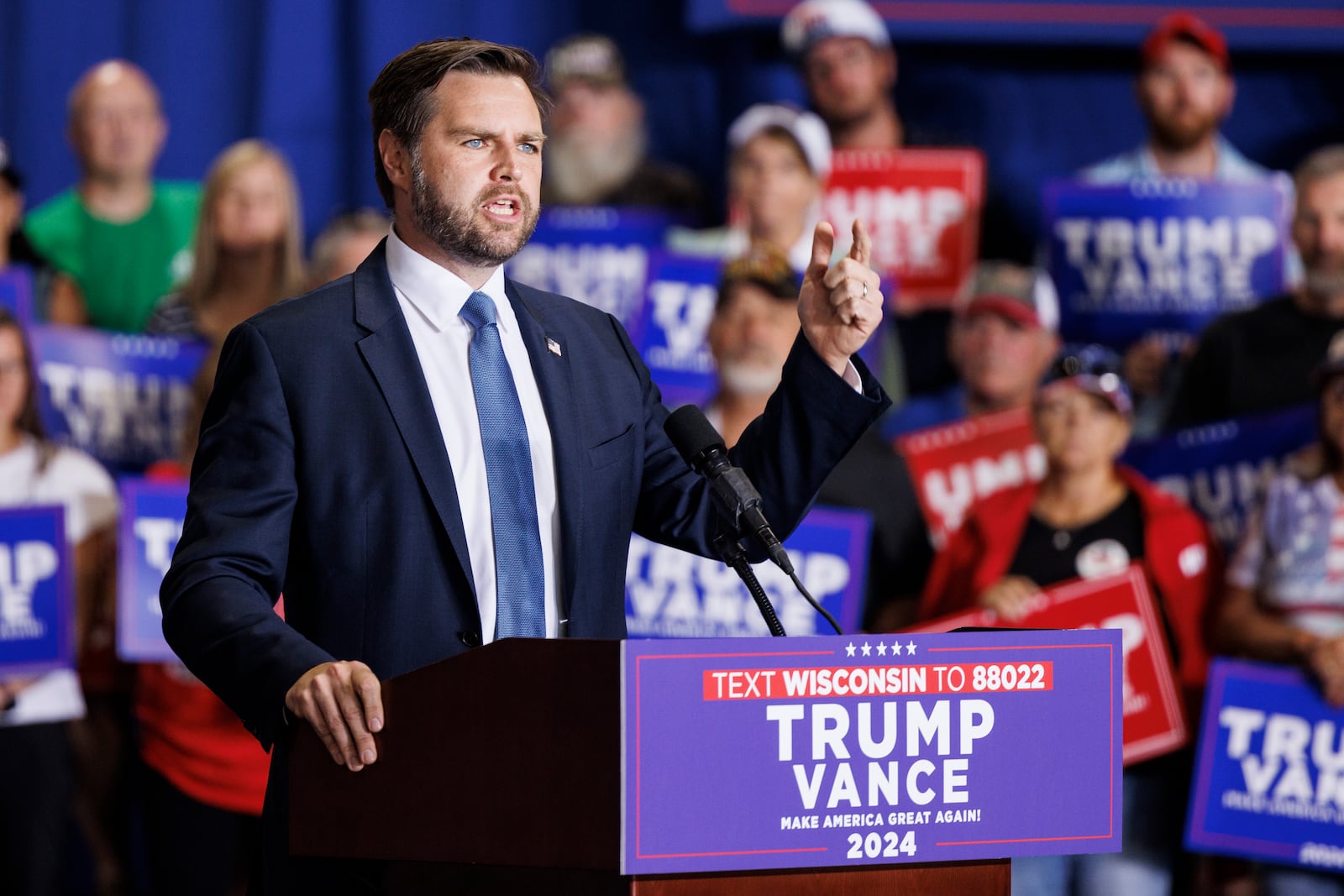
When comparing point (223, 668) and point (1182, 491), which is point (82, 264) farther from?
point (223, 668)

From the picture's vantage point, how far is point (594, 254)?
5098 millimetres

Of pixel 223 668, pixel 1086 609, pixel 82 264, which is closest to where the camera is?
pixel 223 668

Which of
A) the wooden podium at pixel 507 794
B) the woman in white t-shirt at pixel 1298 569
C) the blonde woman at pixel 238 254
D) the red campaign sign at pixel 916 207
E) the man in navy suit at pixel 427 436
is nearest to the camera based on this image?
the wooden podium at pixel 507 794

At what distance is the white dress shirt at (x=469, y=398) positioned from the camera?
Answer: 173cm

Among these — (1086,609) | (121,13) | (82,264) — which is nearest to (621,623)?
(1086,609)

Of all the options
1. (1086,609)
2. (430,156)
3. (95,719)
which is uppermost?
(430,156)

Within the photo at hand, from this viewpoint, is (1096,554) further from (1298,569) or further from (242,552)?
(242,552)

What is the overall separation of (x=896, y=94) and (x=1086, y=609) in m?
2.90

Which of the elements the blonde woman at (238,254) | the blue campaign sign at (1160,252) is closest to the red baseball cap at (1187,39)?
the blue campaign sign at (1160,252)

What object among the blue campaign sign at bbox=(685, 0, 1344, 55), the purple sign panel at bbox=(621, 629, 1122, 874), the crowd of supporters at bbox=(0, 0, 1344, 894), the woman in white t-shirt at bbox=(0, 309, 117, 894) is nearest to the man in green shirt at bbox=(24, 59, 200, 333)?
the crowd of supporters at bbox=(0, 0, 1344, 894)

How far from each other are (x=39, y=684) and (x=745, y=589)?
5.47 ft

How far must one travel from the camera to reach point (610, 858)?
4.58 feet

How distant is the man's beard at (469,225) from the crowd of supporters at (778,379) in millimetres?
2189

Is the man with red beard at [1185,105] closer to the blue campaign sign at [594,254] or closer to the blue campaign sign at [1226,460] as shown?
the blue campaign sign at [1226,460]
